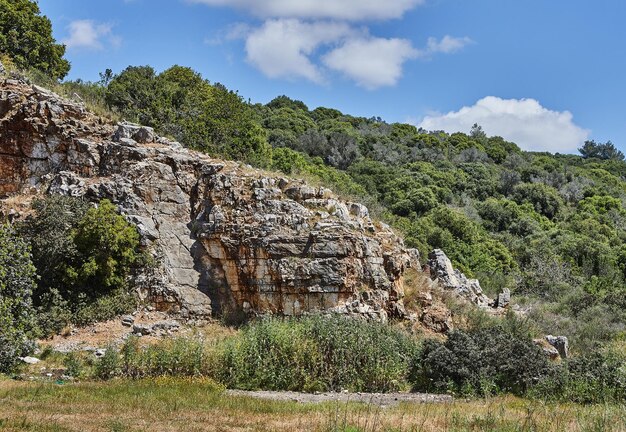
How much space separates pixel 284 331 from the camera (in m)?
15.9

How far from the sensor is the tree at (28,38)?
29.0m

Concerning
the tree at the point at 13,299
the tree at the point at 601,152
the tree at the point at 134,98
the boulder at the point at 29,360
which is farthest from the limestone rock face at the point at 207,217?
the tree at the point at 601,152

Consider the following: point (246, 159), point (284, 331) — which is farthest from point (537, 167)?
point (284, 331)

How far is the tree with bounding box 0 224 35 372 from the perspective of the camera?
14.5m

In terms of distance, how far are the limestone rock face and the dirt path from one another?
6.11m

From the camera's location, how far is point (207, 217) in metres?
22.8

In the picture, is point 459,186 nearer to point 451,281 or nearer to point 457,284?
point 457,284

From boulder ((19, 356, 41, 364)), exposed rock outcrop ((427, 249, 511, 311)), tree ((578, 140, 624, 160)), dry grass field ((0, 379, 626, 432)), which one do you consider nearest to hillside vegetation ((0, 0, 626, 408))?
boulder ((19, 356, 41, 364))

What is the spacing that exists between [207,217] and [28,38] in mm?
16816

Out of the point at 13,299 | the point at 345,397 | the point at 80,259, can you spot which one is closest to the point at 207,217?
the point at 80,259

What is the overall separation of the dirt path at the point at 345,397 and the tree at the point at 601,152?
98586mm

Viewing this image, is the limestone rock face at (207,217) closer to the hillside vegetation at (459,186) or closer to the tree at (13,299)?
the hillside vegetation at (459,186)

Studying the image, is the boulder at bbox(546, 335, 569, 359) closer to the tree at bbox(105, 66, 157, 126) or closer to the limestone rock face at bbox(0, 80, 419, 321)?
the limestone rock face at bbox(0, 80, 419, 321)

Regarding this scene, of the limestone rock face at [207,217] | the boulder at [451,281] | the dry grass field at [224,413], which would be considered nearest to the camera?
the dry grass field at [224,413]
